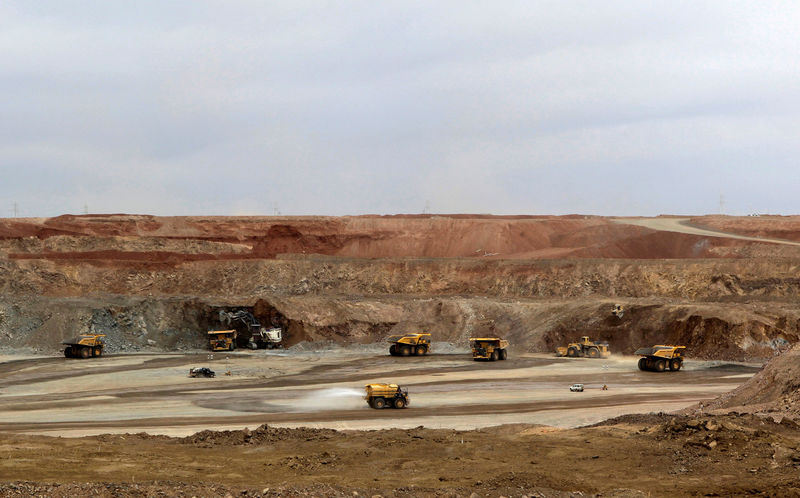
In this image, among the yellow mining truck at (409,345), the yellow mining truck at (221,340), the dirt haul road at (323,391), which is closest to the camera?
the dirt haul road at (323,391)

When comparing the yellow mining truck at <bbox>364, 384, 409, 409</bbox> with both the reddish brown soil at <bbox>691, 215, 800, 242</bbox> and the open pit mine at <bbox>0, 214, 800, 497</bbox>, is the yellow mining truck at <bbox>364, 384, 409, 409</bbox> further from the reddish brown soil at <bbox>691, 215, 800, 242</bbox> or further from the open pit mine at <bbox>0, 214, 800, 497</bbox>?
the reddish brown soil at <bbox>691, 215, 800, 242</bbox>

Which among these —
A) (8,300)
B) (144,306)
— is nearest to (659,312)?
(144,306)

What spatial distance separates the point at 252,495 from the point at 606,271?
62572 millimetres

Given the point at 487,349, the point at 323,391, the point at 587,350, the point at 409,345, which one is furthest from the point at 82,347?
the point at 587,350

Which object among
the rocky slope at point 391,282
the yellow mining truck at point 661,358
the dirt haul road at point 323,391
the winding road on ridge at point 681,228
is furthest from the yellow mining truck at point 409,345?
the winding road on ridge at point 681,228

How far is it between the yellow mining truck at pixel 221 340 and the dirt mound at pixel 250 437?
1527 inches

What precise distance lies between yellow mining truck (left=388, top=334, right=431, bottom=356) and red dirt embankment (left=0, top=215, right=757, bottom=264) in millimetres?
31370

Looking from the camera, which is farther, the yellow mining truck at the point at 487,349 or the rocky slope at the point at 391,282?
the rocky slope at the point at 391,282

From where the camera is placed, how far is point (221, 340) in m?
63.8

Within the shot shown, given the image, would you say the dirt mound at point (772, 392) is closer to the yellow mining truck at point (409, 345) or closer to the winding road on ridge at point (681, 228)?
the yellow mining truck at point (409, 345)

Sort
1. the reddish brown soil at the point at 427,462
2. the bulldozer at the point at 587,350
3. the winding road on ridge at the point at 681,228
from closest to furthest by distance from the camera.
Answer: the reddish brown soil at the point at 427,462, the bulldozer at the point at 587,350, the winding road on ridge at the point at 681,228

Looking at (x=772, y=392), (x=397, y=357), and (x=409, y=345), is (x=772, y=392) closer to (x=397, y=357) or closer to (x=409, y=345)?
(x=409, y=345)

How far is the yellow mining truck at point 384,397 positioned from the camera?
34188mm

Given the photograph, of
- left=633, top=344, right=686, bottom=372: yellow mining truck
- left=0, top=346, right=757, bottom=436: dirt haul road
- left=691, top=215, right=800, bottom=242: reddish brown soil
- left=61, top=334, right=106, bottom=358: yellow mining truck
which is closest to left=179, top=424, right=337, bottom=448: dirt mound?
left=0, top=346, right=757, bottom=436: dirt haul road
